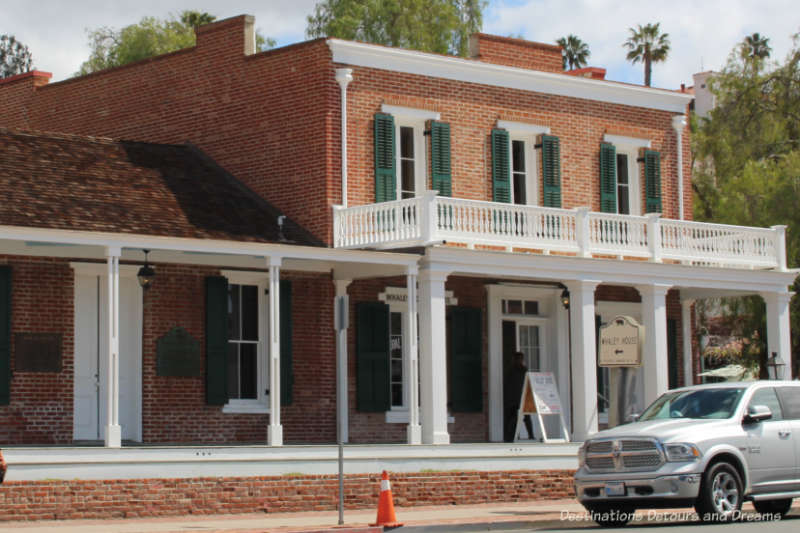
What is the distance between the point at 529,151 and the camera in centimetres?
2844

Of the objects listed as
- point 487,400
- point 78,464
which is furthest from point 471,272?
point 78,464

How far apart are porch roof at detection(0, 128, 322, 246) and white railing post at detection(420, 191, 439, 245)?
206 cm

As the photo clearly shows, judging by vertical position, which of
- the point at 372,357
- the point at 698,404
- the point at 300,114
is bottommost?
the point at 698,404

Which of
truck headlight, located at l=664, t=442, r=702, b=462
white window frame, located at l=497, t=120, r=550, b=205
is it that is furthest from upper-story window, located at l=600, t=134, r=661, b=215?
truck headlight, located at l=664, t=442, r=702, b=462

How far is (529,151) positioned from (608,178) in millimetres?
1986

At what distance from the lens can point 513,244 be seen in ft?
82.8

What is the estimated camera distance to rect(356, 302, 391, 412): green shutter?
25703 mm

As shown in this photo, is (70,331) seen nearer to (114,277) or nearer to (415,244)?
(114,277)

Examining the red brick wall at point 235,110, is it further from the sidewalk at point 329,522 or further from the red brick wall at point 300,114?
the sidewalk at point 329,522

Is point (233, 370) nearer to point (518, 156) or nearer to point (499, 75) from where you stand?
point (518, 156)

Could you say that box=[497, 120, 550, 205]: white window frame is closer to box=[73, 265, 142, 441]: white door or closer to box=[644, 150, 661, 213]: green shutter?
box=[644, 150, 661, 213]: green shutter

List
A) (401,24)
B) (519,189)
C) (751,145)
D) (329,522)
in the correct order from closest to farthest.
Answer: (329,522) < (519,189) < (751,145) < (401,24)

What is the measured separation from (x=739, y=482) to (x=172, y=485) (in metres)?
7.30

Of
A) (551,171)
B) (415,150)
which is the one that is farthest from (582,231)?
(415,150)
